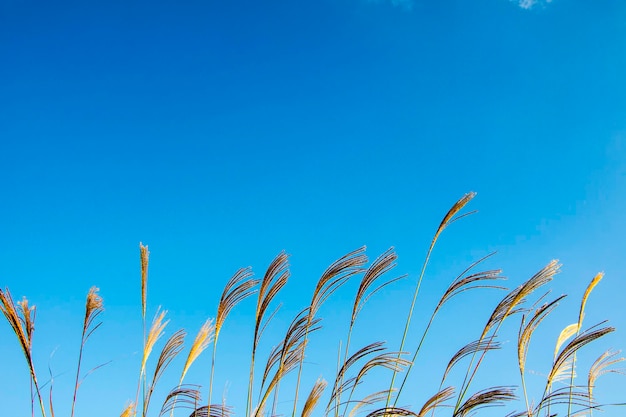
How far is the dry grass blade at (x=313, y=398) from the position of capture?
3211 mm

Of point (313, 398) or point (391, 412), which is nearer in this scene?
point (391, 412)

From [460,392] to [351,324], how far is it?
706mm

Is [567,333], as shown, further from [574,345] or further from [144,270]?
[144,270]

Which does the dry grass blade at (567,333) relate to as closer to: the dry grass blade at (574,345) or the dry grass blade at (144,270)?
the dry grass blade at (574,345)

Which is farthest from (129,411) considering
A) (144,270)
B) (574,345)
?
(574,345)

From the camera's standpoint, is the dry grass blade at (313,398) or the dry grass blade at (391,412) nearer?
the dry grass blade at (391,412)

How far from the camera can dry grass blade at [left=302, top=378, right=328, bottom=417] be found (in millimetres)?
3211

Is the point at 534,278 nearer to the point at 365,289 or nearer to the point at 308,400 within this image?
the point at 365,289

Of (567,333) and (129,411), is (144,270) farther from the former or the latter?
(567,333)

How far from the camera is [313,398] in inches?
129

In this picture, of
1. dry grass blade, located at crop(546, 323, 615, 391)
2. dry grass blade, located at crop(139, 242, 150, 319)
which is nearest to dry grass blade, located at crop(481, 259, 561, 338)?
dry grass blade, located at crop(546, 323, 615, 391)

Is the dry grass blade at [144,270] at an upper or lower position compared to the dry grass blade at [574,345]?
upper

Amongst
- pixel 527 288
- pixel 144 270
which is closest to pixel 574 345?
pixel 527 288

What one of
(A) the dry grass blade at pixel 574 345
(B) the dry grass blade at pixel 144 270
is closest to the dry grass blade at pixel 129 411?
(B) the dry grass blade at pixel 144 270
